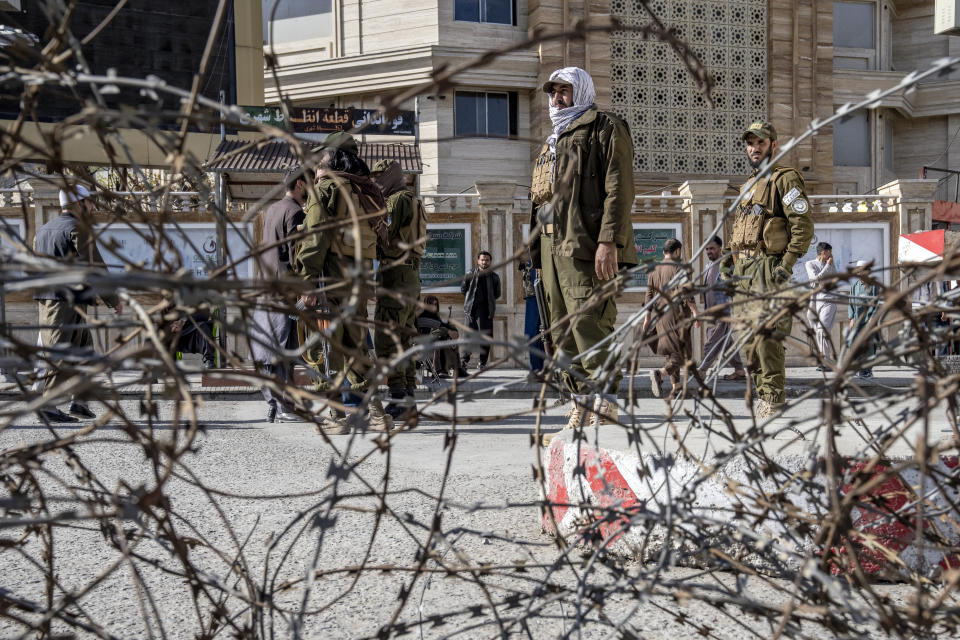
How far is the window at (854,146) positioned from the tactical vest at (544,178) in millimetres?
24562

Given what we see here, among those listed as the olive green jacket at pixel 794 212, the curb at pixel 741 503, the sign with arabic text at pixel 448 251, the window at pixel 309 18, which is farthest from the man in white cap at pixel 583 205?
the window at pixel 309 18

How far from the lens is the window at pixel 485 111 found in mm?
22484

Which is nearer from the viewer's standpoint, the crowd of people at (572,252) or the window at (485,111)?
the crowd of people at (572,252)

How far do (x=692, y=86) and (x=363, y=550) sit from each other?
72.9 ft

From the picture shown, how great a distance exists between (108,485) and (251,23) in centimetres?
1743

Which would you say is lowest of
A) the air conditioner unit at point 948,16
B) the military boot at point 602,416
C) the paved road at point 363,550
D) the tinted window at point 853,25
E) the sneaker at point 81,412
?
the sneaker at point 81,412

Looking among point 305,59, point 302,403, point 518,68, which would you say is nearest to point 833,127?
point 518,68

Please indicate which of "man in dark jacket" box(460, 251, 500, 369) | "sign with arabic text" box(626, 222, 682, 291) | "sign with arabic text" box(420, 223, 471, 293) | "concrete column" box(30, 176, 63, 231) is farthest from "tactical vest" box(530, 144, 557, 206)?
"concrete column" box(30, 176, 63, 231)

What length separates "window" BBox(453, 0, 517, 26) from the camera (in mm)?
22375

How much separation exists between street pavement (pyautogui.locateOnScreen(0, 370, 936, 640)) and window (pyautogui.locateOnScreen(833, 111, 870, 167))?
948 inches

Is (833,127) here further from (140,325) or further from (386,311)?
(140,325)

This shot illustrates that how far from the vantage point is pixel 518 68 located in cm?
2217

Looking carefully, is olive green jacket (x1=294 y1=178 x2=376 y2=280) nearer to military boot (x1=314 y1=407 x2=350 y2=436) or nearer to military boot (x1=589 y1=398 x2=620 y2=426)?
military boot (x1=314 y1=407 x2=350 y2=436)

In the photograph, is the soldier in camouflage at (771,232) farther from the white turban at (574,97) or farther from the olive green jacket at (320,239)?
the olive green jacket at (320,239)
